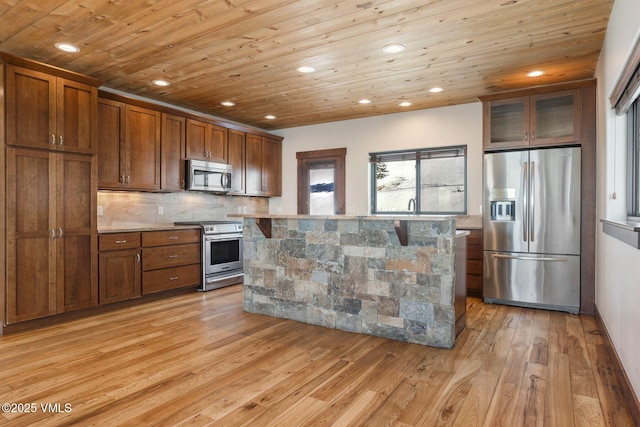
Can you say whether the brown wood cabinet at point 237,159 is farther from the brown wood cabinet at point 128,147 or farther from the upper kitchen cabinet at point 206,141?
the brown wood cabinet at point 128,147

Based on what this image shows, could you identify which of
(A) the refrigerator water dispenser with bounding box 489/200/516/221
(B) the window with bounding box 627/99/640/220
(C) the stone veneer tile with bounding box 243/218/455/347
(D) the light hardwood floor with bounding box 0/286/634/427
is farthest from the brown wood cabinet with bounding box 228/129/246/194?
(B) the window with bounding box 627/99/640/220

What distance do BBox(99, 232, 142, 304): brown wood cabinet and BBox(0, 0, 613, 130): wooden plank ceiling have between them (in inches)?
68.5

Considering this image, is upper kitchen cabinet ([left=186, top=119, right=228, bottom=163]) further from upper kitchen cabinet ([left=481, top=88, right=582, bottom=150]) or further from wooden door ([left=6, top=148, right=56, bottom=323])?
upper kitchen cabinet ([left=481, top=88, right=582, bottom=150])

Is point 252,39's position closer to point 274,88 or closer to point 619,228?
point 274,88

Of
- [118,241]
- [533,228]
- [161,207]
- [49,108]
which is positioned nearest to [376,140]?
[533,228]

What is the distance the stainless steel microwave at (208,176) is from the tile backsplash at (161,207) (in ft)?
1.34

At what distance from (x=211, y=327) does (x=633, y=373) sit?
300cm

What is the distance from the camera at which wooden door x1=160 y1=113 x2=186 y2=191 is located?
4828mm

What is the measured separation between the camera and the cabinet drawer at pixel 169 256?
14.7 ft

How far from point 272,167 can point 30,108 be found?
3.59 meters

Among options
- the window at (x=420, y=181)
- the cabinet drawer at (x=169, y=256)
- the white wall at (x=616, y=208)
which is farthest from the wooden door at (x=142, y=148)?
the white wall at (x=616, y=208)

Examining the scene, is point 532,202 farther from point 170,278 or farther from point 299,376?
point 170,278

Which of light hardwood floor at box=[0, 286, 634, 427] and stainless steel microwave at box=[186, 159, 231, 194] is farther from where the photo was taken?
stainless steel microwave at box=[186, 159, 231, 194]

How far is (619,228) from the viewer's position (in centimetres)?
236
